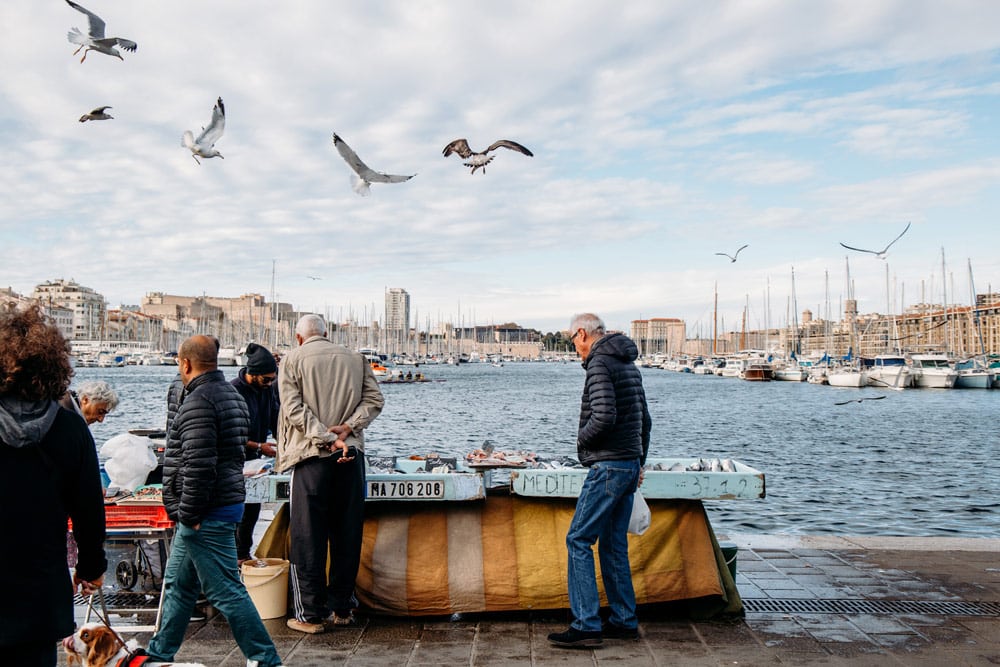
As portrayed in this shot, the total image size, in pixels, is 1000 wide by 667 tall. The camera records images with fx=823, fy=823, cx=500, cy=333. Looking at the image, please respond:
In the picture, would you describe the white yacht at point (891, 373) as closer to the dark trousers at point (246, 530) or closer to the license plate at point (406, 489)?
the license plate at point (406, 489)

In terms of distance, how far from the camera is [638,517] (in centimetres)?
534

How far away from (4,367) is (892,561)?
22.8ft

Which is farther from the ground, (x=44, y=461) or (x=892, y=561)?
(x=44, y=461)

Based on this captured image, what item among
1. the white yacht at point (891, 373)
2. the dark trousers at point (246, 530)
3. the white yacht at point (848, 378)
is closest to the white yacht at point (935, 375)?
the white yacht at point (891, 373)

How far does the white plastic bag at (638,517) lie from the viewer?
17.5 feet

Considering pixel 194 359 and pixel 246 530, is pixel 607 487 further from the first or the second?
pixel 246 530

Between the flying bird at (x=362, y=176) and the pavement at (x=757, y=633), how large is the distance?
4.98m

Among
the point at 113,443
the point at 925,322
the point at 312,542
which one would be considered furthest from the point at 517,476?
the point at 925,322

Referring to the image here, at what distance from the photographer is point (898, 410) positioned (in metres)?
47.3

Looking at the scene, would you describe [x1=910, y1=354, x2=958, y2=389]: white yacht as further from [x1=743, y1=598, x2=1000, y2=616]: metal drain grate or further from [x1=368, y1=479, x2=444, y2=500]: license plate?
[x1=368, y1=479, x2=444, y2=500]: license plate

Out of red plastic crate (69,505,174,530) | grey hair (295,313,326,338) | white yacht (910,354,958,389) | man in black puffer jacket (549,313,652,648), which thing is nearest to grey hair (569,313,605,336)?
man in black puffer jacket (549,313,652,648)

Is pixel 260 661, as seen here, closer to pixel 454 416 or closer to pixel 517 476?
pixel 517 476

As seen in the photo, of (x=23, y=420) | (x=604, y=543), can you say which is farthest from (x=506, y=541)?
(x=23, y=420)

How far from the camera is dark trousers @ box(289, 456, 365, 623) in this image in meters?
5.27
